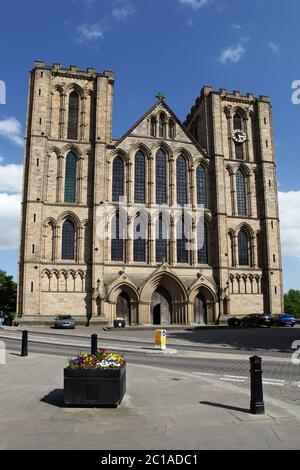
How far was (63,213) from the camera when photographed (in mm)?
36875

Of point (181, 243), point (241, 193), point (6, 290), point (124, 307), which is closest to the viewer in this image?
point (124, 307)

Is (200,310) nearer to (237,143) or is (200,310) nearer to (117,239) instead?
(117,239)

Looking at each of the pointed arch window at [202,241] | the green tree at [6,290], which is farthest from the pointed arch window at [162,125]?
the green tree at [6,290]

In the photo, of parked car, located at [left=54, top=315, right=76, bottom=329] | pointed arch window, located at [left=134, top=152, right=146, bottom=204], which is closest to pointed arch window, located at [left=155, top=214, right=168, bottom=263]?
pointed arch window, located at [left=134, top=152, right=146, bottom=204]

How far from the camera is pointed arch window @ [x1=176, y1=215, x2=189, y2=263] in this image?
3916 cm

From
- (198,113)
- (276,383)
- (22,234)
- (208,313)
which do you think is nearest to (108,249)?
(22,234)

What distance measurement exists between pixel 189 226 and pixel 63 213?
12.3 meters

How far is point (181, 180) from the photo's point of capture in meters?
41.0

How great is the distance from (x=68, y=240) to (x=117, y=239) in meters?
4.49

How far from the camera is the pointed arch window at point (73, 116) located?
39.6 m

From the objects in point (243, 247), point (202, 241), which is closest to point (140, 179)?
point (202, 241)

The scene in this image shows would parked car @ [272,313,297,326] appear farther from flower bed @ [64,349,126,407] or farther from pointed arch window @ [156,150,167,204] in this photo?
flower bed @ [64,349,126,407]

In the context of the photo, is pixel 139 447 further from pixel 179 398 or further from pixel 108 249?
pixel 108 249

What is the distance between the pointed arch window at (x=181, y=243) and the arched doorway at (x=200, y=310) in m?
3.89
